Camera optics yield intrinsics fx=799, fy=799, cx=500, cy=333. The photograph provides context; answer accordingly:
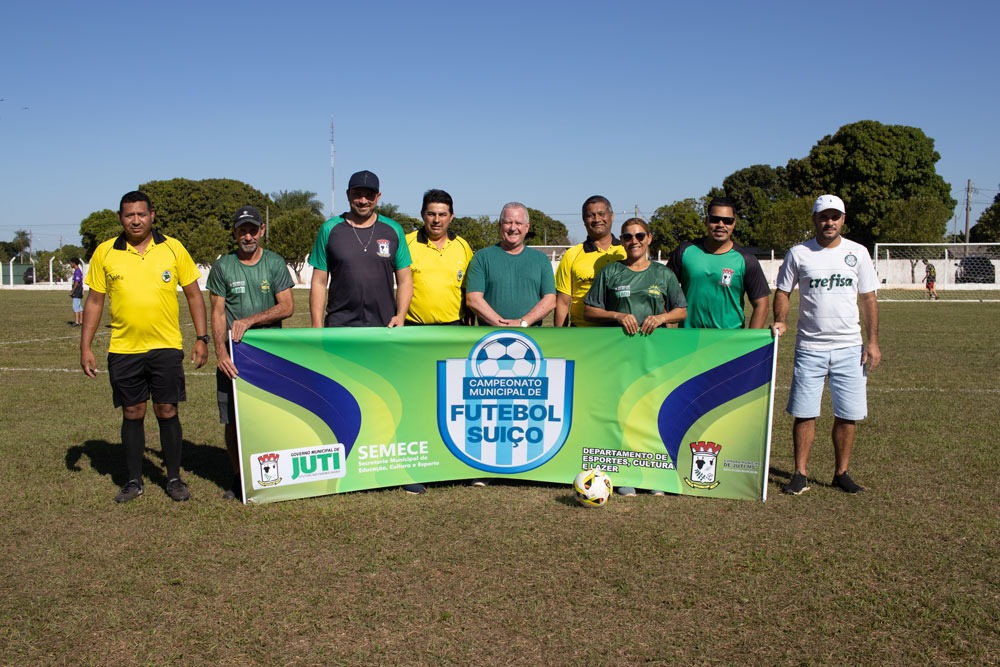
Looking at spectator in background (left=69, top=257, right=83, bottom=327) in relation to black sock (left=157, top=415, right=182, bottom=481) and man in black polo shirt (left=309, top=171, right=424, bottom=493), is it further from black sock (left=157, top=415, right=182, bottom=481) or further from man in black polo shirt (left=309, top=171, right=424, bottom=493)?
man in black polo shirt (left=309, top=171, right=424, bottom=493)

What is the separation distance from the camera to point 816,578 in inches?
167

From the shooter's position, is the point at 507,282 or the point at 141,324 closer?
the point at 141,324

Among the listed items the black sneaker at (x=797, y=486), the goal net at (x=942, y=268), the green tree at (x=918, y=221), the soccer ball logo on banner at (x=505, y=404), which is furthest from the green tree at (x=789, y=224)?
the soccer ball logo on banner at (x=505, y=404)

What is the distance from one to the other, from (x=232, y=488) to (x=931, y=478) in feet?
17.4

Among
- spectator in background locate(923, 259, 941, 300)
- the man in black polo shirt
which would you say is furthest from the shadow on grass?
spectator in background locate(923, 259, 941, 300)

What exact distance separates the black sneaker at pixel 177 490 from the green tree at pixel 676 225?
206ft

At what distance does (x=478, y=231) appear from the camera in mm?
68500

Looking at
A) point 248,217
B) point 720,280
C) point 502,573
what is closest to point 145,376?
point 248,217

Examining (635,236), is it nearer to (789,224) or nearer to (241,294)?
(241,294)

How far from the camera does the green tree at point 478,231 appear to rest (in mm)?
67375

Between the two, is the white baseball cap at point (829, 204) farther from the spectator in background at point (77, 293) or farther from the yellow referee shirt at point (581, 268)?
the spectator in background at point (77, 293)

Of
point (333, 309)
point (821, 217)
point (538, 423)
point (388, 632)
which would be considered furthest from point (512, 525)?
point (821, 217)

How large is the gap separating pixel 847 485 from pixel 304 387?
3994 mm

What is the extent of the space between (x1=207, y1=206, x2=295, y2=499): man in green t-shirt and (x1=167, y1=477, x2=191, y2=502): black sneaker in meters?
0.28
